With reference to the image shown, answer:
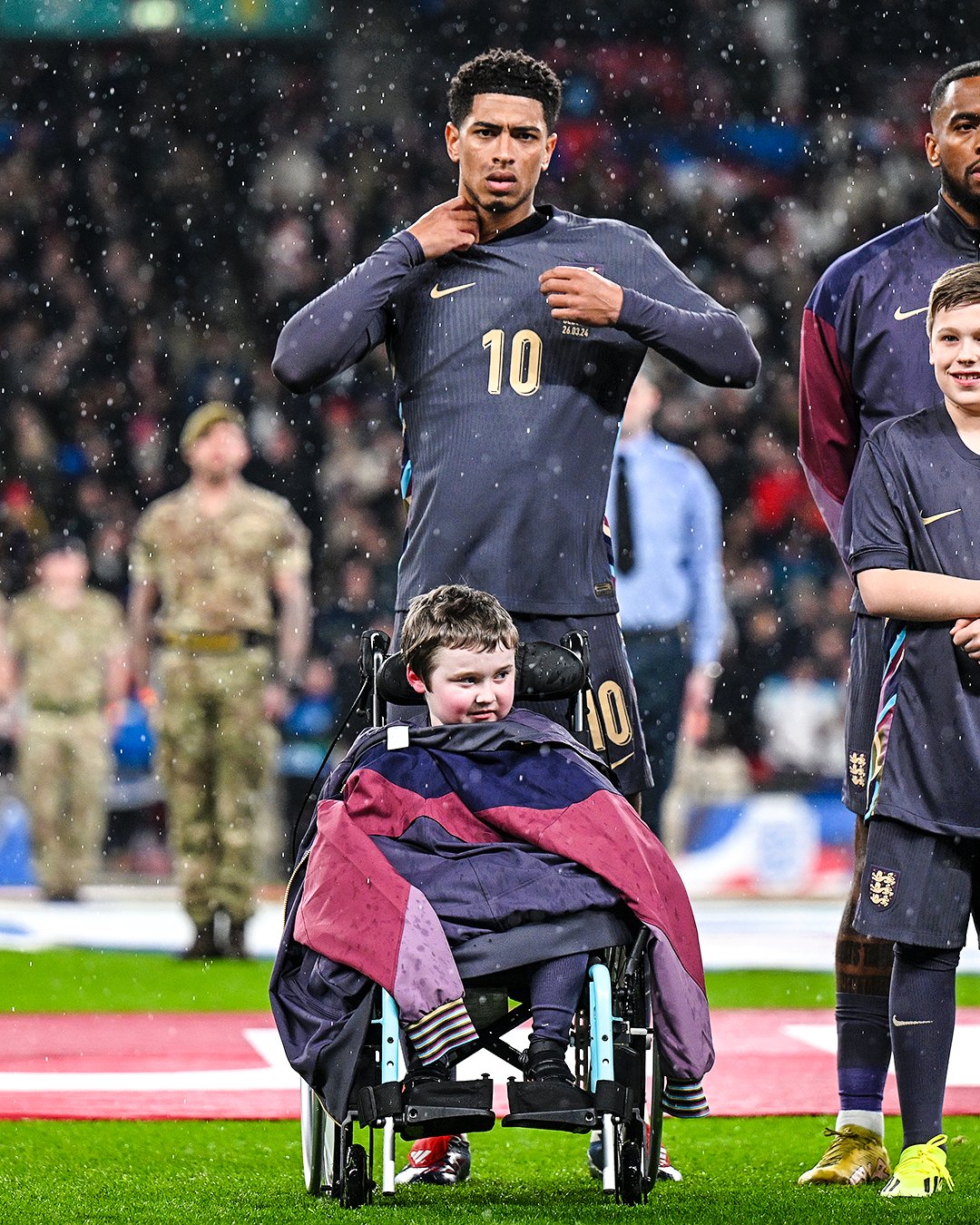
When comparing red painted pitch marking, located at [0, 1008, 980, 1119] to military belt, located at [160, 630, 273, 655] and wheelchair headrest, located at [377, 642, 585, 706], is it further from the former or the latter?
military belt, located at [160, 630, 273, 655]

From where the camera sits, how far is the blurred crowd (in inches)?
572

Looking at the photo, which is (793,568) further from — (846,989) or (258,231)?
(846,989)

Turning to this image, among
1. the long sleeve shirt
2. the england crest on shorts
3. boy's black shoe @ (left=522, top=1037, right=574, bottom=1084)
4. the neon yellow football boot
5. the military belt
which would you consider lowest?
the neon yellow football boot

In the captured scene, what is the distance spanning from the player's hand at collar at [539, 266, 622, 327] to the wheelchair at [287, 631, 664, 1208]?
1.26m

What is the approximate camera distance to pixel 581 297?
415 centimetres

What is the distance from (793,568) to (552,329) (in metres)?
9.94

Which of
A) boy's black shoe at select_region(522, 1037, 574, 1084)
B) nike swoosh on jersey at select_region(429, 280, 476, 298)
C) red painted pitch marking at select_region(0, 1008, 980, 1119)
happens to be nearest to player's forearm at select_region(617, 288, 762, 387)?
nike swoosh on jersey at select_region(429, 280, 476, 298)

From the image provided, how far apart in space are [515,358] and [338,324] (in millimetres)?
387

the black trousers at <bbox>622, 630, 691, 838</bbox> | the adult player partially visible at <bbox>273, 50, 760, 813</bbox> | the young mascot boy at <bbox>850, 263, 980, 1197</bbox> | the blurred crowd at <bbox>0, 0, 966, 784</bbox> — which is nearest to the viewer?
the young mascot boy at <bbox>850, 263, 980, 1197</bbox>

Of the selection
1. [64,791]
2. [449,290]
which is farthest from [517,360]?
[64,791]

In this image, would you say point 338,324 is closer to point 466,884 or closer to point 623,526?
point 466,884

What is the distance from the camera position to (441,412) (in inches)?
170

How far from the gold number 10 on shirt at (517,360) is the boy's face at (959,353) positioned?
839 mm

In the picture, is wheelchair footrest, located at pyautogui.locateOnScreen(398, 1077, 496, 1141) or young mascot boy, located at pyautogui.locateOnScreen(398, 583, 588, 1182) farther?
young mascot boy, located at pyautogui.locateOnScreen(398, 583, 588, 1182)
